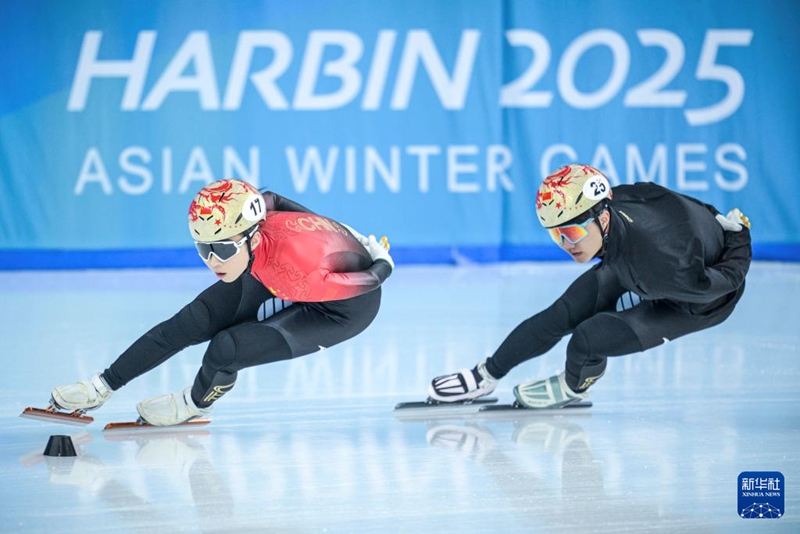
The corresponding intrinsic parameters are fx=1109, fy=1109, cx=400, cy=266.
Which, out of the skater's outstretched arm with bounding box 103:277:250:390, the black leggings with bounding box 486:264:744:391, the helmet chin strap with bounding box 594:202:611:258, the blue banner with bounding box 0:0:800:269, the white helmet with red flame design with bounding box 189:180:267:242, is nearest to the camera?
the white helmet with red flame design with bounding box 189:180:267:242

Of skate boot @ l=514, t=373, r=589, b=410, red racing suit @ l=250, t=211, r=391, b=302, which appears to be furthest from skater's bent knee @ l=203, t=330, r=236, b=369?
skate boot @ l=514, t=373, r=589, b=410

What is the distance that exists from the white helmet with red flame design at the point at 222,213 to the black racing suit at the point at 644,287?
4.06ft

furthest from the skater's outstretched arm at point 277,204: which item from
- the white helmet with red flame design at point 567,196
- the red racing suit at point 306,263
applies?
the white helmet with red flame design at point 567,196

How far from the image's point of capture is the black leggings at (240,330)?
382 cm

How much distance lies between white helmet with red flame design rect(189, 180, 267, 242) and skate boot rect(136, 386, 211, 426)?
0.79m

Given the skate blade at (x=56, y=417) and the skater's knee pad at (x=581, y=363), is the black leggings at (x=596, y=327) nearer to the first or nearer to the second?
the skater's knee pad at (x=581, y=363)

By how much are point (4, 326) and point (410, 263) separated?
12.7ft

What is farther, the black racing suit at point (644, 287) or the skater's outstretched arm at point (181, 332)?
the skater's outstretched arm at point (181, 332)

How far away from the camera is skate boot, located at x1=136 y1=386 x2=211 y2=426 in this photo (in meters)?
A: 4.05

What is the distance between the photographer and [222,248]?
3.54 metres

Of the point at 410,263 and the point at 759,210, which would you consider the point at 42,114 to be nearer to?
the point at 410,263

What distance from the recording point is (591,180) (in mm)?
3789

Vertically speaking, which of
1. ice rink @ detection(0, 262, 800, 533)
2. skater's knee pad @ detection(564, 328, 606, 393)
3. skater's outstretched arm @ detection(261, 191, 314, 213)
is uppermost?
skater's outstretched arm @ detection(261, 191, 314, 213)

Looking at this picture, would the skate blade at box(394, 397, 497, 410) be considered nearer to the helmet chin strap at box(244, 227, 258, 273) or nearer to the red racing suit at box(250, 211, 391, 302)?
the red racing suit at box(250, 211, 391, 302)
